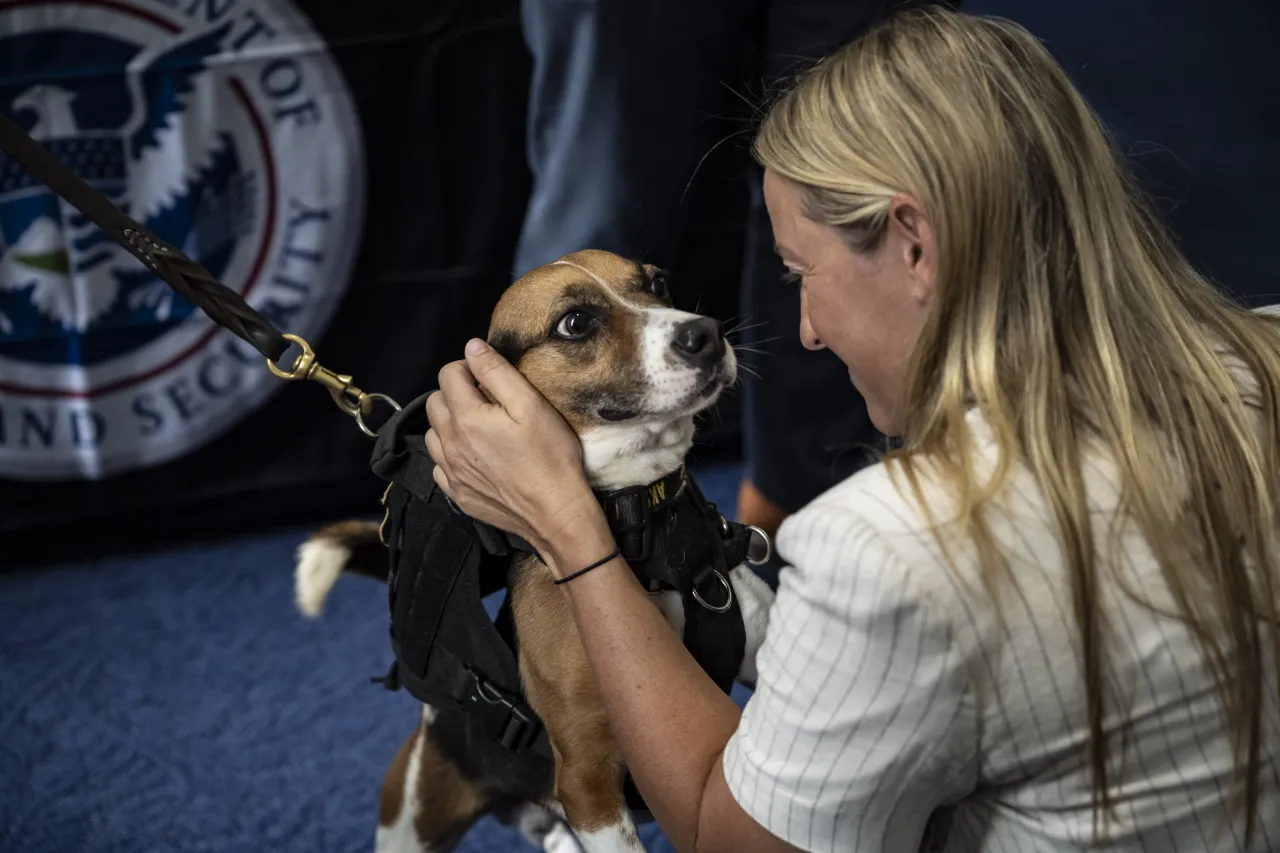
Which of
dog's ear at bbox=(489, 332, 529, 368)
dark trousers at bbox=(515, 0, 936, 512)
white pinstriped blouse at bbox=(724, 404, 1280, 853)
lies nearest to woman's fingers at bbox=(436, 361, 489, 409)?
dog's ear at bbox=(489, 332, 529, 368)

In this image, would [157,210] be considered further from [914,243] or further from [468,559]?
[914,243]

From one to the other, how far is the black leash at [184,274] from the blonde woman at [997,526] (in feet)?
1.74

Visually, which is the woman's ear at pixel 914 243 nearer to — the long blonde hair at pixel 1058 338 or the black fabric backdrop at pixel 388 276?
the long blonde hair at pixel 1058 338

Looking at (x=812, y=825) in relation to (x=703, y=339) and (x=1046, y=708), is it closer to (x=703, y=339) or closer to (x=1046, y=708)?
(x=1046, y=708)

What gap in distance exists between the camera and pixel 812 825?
97 cm

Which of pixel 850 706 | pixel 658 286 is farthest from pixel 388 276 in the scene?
pixel 850 706

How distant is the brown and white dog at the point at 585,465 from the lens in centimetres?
131

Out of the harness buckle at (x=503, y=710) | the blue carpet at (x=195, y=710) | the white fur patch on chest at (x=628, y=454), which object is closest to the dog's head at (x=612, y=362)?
the white fur patch on chest at (x=628, y=454)

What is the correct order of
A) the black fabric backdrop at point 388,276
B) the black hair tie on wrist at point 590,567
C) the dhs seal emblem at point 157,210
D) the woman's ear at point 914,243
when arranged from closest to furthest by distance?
the woman's ear at point 914,243 → the black hair tie on wrist at point 590,567 → the dhs seal emblem at point 157,210 → the black fabric backdrop at point 388,276

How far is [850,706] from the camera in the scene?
3.04 feet

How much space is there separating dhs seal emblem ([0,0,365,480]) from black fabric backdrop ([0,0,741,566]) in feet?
0.18

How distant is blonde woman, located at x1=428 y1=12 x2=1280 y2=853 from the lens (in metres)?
0.91

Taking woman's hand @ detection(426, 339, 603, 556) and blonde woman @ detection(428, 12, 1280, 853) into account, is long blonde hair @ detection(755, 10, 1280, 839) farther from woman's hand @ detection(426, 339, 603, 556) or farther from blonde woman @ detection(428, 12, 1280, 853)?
woman's hand @ detection(426, 339, 603, 556)

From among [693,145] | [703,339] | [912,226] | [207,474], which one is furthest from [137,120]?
[912,226]
